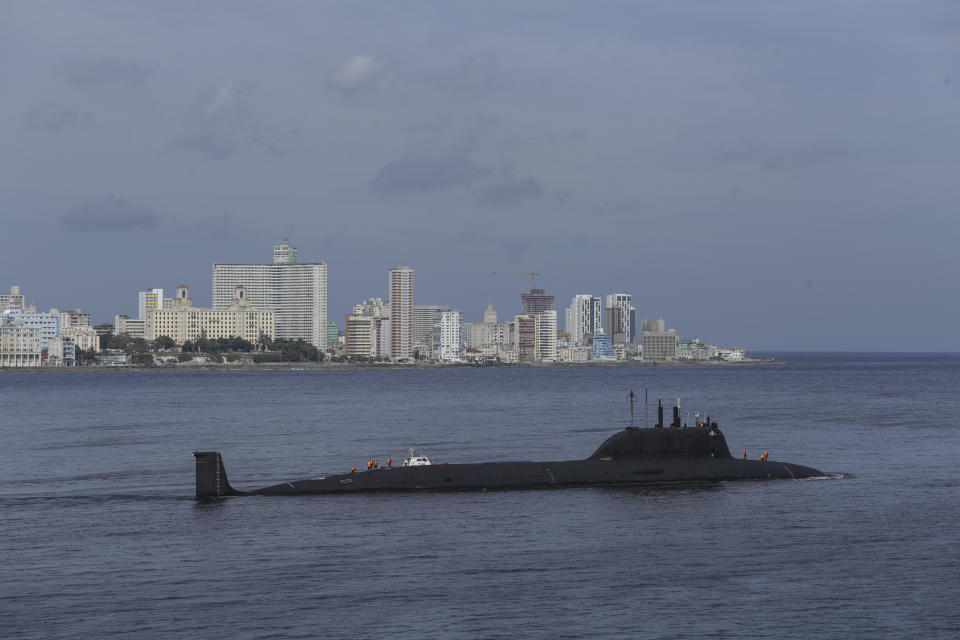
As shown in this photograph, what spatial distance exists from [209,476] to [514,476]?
12580 mm

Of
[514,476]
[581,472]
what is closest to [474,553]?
[514,476]

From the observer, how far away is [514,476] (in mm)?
48906

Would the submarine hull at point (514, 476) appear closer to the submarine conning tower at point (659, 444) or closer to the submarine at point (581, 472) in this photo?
the submarine at point (581, 472)

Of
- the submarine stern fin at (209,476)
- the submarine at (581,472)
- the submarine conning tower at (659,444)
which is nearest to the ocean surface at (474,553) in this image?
the submarine stern fin at (209,476)

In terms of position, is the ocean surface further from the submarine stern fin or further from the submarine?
the submarine

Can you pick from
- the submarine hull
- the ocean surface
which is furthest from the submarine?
the ocean surface

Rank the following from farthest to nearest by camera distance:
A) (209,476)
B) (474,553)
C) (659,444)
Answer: (659,444) < (209,476) < (474,553)

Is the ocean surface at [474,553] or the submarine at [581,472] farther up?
the submarine at [581,472]

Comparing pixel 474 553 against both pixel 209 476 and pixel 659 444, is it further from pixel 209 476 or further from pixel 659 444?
pixel 659 444

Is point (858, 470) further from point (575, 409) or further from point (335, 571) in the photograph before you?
point (575, 409)

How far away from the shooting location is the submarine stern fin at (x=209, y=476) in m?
45.4

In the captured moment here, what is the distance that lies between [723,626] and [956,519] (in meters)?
18.3

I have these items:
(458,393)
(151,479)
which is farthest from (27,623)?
(458,393)

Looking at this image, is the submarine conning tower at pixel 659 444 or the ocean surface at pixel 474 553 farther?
the submarine conning tower at pixel 659 444
